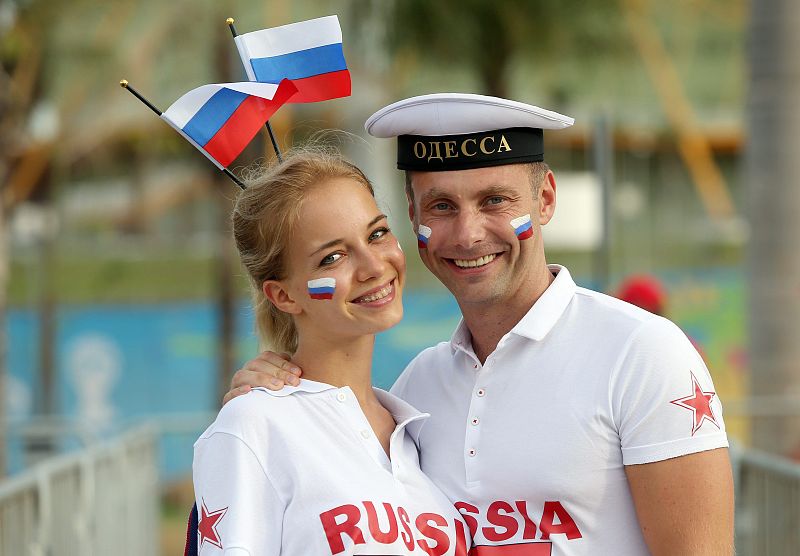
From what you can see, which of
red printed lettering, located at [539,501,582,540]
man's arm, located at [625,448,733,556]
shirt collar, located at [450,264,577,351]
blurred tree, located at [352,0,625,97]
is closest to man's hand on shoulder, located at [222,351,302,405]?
shirt collar, located at [450,264,577,351]

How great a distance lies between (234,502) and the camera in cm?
298

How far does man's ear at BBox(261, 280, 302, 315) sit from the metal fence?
2665mm

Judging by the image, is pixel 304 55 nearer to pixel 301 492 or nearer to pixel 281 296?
pixel 281 296

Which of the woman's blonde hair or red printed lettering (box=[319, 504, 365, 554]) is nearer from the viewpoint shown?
red printed lettering (box=[319, 504, 365, 554])

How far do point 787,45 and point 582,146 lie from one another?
1376 cm

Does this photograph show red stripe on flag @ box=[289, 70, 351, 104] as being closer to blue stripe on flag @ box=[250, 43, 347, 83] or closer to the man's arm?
blue stripe on flag @ box=[250, 43, 347, 83]

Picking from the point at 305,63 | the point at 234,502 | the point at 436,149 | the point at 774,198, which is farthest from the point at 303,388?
the point at 774,198

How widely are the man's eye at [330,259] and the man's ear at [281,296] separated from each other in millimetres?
143

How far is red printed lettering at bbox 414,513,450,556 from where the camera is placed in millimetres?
3096

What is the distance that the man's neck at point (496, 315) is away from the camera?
3473 mm

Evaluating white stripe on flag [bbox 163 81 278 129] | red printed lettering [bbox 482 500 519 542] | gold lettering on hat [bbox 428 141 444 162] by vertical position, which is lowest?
red printed lettering [bbox 482 500 519 542]

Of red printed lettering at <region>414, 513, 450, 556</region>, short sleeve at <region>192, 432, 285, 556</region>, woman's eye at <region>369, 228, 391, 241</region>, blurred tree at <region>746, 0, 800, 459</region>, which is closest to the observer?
short sleeve at <region>192, 432, 285, 556</region>

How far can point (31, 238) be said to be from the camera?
58.2 feet

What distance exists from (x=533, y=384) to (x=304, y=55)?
1.17 m
